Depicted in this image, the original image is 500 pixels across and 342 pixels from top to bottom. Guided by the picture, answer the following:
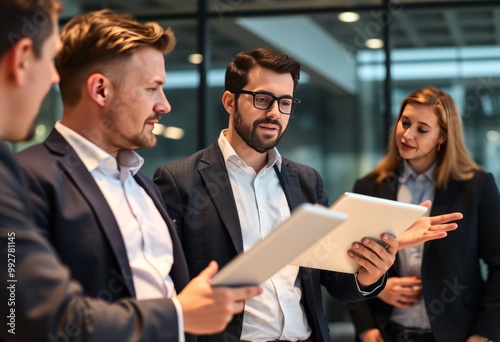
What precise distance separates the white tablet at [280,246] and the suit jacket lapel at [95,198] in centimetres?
31

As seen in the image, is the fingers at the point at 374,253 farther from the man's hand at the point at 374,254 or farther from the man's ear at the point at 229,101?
the man's ear at the point at 229,101

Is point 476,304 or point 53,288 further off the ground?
point 53,288

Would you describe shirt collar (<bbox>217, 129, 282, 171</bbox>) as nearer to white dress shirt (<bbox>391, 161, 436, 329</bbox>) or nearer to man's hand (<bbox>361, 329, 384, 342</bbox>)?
white dress shirt (<bbox>391, 161, 436, 329</bbox>)

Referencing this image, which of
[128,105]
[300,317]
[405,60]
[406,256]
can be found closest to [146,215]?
[128,105]

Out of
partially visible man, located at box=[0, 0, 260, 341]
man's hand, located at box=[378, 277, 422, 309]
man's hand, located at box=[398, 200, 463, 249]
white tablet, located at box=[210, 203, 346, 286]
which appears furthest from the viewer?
man's hand, located at box=[378, 277, 422, 309]

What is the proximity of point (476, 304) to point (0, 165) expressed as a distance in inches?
108

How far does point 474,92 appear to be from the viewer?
5418 mm

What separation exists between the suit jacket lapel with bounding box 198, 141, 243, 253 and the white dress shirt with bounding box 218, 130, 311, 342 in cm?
3

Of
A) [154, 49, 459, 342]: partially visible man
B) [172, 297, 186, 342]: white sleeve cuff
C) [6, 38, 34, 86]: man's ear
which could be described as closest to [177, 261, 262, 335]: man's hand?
[172, 297, 186, 342]: white sleeve cuff

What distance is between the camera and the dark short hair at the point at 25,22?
4.67 ft

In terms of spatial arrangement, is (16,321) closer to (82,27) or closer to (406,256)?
(82,27)

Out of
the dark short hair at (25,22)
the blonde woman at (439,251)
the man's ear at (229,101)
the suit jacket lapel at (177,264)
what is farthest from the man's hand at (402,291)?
the dark short hair at (25,22)

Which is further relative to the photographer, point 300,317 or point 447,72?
point 447,72

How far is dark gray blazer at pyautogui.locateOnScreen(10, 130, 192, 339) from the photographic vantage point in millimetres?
1817
